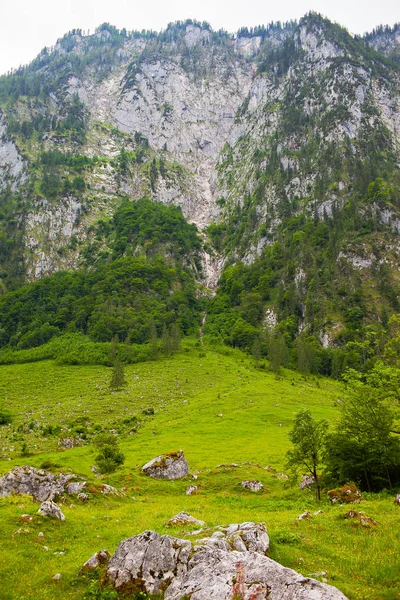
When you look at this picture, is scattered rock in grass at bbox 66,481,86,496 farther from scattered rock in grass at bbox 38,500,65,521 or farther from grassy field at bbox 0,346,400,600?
scattered rock in grass at bbox 38,500,65,521

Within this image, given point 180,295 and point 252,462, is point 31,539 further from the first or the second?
point 180,295

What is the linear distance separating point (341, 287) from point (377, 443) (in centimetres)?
13775

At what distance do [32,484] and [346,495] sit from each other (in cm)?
2295

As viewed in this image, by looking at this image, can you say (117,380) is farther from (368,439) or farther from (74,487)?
(368,439)

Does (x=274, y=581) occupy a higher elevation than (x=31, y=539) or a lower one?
higher

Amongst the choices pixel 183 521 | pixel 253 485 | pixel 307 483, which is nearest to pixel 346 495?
pixel 307 483

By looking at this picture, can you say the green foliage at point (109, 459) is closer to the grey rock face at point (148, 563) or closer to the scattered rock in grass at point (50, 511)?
the scattered rock in grass at point (50, 511)

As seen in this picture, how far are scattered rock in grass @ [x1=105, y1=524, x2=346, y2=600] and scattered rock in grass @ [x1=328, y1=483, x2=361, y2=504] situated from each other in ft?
50.2

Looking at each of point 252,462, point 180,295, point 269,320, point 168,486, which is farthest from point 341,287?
point 168,486

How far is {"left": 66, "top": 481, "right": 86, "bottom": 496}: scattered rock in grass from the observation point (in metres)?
30.2

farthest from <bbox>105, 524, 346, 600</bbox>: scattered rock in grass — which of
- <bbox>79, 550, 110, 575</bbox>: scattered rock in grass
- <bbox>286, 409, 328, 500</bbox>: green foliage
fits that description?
<bbox>286, 409, 328, 500</bbox>: green foliage

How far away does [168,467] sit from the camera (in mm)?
41812

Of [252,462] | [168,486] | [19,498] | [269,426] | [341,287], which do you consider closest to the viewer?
[19,498]

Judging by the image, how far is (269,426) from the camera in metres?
68.6
